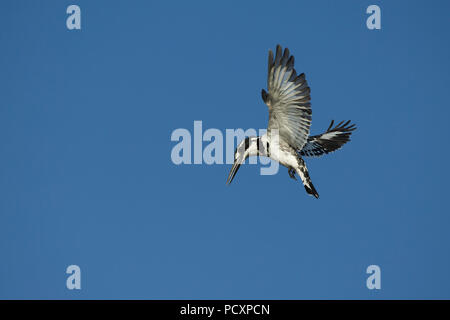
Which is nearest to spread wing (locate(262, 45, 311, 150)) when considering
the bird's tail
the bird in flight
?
the bird in flight

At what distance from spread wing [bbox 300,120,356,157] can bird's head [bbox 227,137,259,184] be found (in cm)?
186

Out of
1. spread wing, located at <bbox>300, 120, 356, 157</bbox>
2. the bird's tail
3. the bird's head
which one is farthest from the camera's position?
spread wing, located at <bbox>300, 120, 356, 157</bbox>

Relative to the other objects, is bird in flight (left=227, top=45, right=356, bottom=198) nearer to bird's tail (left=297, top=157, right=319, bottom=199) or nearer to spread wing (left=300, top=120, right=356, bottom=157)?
bird's tail (left=297, top=157, right=319, bottom=199)

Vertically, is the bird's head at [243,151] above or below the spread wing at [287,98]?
below

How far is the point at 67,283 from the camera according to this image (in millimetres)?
14531

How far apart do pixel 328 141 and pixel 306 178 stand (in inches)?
91.5

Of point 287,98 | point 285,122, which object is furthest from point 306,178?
point 287,98

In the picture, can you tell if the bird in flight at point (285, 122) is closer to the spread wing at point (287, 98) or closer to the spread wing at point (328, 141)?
the spread wing at point (287, 98)

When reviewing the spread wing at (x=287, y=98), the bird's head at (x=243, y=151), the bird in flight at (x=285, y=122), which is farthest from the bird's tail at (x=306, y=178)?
the bird's head at (x=243, y=151)

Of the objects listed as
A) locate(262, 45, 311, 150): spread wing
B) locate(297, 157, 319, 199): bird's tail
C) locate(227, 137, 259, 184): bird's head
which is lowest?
locate(297, 157, 319, 199): bird's tail

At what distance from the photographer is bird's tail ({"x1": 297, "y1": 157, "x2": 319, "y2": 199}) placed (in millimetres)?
12461

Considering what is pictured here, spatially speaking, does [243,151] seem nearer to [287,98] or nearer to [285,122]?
[285,122]

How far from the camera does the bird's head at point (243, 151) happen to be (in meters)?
12.6
